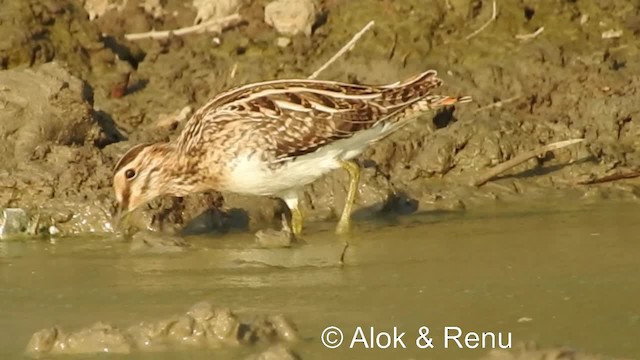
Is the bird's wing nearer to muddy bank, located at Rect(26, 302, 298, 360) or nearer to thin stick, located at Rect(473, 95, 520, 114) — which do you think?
thin stick, located at Rect(473, 95, 520, 114)

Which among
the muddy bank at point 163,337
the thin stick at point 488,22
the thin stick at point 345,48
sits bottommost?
the muddy bank at point 163,337

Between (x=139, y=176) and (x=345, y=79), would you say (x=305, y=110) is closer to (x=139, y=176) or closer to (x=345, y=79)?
(x=139, y=176)

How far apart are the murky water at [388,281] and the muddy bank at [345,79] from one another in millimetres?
479

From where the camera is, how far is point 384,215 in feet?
31.4

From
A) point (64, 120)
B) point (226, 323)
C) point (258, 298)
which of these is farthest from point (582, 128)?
point (226, 323)

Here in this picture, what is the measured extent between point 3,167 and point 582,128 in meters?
3.75

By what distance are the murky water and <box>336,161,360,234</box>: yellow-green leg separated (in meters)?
0.13

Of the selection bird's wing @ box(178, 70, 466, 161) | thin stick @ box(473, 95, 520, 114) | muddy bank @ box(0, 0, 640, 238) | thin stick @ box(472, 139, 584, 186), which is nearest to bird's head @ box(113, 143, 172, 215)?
muddy bank @ box(0, 0, 640, 238)

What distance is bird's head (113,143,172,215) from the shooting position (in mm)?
8859

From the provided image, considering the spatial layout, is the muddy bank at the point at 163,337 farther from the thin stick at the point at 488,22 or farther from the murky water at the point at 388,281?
the thin stick at the point at 488,22

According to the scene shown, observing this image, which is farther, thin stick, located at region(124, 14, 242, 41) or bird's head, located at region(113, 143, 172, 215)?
thin stick, located at region(124, 14, 242, 41)

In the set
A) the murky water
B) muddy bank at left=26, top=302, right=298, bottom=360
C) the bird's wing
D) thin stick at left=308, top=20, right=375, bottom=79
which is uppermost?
thin stick at left=308, top=20, right=375, bottom=79

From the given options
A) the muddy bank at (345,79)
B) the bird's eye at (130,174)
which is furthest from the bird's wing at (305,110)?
the muddy bank at (345,79)

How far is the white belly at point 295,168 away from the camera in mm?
8742
